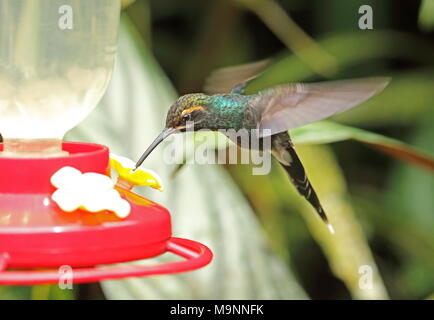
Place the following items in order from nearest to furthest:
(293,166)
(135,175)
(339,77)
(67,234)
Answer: (67,234) → (135,175) → (293,166) → (339,77)

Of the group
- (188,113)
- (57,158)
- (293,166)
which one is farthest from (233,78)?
(57,158)

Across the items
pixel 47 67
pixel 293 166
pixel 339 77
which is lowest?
pixel 293 166

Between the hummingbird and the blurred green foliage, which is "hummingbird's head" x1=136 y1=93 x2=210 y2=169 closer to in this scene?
the hummingbird

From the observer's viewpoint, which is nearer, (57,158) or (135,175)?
(57,158)

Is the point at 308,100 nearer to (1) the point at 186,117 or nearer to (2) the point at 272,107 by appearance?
(2) the point at 272,107

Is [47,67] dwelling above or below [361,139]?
above

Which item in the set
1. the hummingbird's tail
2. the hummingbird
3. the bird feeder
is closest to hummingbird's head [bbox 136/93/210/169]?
the hummingbird
